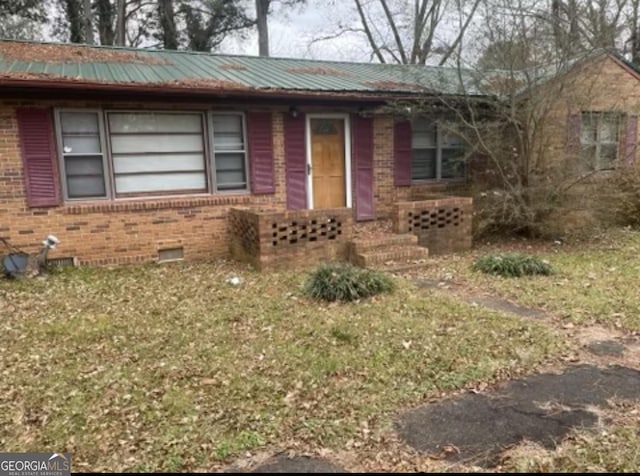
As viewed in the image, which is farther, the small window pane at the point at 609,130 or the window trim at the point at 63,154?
the small window pane at the point at 609,130

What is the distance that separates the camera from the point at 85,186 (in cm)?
729

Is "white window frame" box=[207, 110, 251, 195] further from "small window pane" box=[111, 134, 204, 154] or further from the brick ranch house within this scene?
"small window pane" box=[111, 134, 204, 154]

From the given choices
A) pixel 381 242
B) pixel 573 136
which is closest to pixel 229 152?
pixel 381 242

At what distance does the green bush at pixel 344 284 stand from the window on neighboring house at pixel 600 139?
5186mm

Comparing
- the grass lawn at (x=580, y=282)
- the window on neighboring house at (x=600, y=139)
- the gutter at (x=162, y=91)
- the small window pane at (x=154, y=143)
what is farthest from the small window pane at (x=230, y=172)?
the window on neighboring house at (x=600, y=139)

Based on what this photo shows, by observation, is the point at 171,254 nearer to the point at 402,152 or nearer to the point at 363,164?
the point at 363,164

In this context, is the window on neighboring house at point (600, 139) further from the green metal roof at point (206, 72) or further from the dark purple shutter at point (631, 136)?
the green metal roof at point (206, 72)

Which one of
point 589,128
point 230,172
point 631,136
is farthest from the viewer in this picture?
point 631,136

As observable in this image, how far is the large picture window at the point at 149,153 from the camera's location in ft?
23.5

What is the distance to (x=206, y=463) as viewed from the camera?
8.69 feet

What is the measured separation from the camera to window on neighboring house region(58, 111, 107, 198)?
23.2 feet

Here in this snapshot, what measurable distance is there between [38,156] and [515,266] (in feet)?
22.5

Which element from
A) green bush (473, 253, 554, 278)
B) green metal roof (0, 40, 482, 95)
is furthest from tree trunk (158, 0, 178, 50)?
green bush (473, 253, 554, 278)

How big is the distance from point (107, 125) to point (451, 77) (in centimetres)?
666
